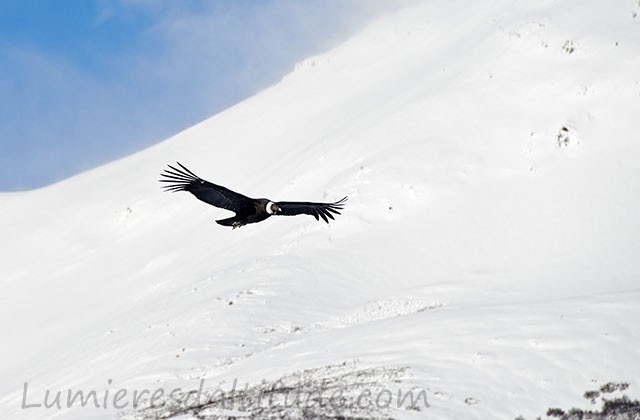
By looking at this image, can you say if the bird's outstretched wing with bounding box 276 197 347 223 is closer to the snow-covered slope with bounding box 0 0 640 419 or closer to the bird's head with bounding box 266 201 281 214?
the bird's head with bounding box 266 201 281 214

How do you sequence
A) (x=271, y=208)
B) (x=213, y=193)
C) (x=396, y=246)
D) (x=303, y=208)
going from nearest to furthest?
(x=213, y=193) < (x=271, y=208) < (x=303, y=208) < (x=396, y=246)

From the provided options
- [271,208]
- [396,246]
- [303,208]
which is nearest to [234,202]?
[271,208]

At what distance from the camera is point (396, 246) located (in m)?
40.2

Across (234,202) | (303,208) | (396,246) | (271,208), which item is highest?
(396,246)

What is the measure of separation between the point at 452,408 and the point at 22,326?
1142 inches

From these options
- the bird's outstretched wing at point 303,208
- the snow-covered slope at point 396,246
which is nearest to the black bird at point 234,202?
the bird's outstretched wing at point 303,208

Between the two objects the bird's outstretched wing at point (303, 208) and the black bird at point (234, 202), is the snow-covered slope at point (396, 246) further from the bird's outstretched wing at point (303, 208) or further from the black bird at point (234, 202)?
the black bird at point (234, 202)

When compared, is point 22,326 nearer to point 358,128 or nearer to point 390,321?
point 358,128

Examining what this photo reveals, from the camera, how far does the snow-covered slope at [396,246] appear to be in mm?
26281

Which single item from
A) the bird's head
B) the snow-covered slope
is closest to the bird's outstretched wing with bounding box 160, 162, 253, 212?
the bird's head

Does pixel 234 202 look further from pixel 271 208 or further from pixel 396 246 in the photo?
pixel 396 246

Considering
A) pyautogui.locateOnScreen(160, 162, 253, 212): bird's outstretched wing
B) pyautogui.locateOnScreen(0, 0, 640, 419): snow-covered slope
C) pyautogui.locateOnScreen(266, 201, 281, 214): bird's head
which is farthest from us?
pyautogui.locateOnScreen(0, 0, 640, 419): snow-covered slope

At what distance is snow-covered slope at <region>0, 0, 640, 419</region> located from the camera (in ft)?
86.2

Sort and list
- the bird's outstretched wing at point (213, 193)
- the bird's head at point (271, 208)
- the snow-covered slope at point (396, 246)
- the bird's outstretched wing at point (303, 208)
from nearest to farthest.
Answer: the bird's outstretched wing at point (213, 193), the bird's head at point (271, 208), the bird's outstretched wing at point (303, 208), the snow-covered slope at point (396, 246)
